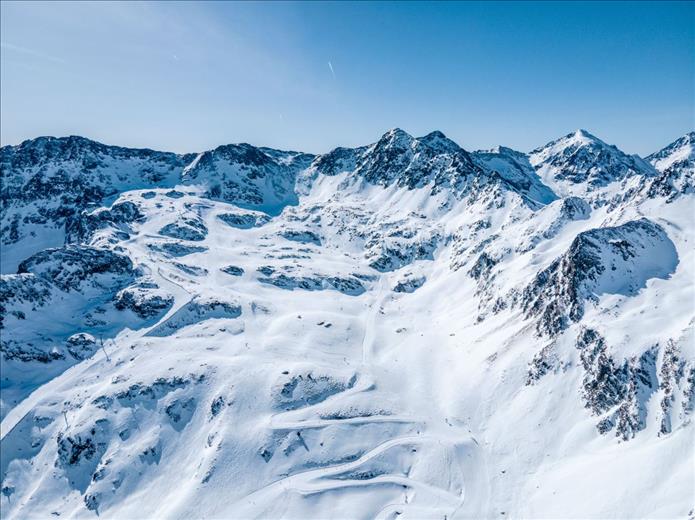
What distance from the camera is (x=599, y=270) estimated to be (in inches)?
3142

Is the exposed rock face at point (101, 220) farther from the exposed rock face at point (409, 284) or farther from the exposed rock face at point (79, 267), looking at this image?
the exposed rock face at point (409, 284)

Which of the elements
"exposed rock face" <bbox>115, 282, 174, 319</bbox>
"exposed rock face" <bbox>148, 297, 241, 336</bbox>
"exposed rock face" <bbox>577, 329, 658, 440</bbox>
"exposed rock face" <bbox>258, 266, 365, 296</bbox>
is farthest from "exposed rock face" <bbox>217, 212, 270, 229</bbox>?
"exposed rock face" <bbox>577, 329, 658, 440</bbox>

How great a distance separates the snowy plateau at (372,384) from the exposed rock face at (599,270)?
440 mm

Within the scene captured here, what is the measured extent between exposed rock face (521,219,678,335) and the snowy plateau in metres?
0.44

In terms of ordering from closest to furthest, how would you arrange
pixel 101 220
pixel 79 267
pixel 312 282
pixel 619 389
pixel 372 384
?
pixel 619 389 → pixel 372 384 → pixel 79 267 → pixel 312 282 → pixel 101 220

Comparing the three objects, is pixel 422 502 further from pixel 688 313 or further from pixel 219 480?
pixel 688 313

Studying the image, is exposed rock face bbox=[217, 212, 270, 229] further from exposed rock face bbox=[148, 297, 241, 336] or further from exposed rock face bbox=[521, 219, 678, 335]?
exposed rock face bbox=[521, 219, 678, 335]

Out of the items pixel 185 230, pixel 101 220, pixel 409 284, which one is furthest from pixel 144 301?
pixel 409 284

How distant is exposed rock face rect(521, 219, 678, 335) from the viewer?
77.0 meters

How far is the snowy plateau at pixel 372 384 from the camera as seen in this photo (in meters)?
58.3

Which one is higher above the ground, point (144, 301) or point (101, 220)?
point (101, 220)

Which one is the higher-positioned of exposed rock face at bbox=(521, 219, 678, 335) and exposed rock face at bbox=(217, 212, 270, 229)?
exposed rock face at bbox=(217, 212, 270, 229)

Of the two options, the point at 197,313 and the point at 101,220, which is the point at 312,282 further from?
the point at 101,220

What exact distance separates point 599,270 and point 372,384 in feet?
168
